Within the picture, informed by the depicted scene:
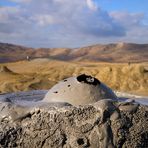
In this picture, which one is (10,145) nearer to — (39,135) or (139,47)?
(39,135)

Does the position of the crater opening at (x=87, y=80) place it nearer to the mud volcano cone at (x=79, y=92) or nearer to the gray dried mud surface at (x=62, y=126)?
the mud volcano cone at (x=79, y=92)

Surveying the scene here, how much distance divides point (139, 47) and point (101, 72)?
67843mm

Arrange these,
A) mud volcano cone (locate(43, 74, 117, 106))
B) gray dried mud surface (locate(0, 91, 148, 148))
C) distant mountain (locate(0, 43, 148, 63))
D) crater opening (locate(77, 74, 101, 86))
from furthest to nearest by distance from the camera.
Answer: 1. distant mountain (locate(0, 43, 148, 63))
2. crater opening (locate(77, 74, 101, 86))
3. mud volcano cone (locate(43, 74, 117, 106))
4. gray dried mud surface (locate(0, 91, 148, 148))

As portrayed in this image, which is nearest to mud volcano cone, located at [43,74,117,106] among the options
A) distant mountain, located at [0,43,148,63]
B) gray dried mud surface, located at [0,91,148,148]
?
gray dried mud surface, located at [0,91,148,148]

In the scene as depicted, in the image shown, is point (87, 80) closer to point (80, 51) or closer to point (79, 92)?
point (79, 92)

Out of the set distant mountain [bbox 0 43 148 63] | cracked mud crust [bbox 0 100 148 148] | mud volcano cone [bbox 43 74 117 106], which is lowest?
distant mountain [bbox 0 43 148 63]

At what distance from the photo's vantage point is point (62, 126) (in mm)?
5785

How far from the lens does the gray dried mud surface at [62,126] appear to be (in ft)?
19.0

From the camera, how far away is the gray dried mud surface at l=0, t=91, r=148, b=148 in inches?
228

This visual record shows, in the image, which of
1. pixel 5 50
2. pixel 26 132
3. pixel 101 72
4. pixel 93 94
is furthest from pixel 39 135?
pixel 5 50

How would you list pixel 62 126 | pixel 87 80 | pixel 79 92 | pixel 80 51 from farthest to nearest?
pixel 80 51, pixel 87 80, pixel 79 92, pixel 62 126

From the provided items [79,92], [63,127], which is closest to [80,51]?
[79,92]

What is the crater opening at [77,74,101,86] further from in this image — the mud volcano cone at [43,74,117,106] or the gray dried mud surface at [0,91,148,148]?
the gray dried mud surface at [0,91,148,148]

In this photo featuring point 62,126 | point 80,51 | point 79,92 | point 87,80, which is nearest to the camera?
point 62,126
